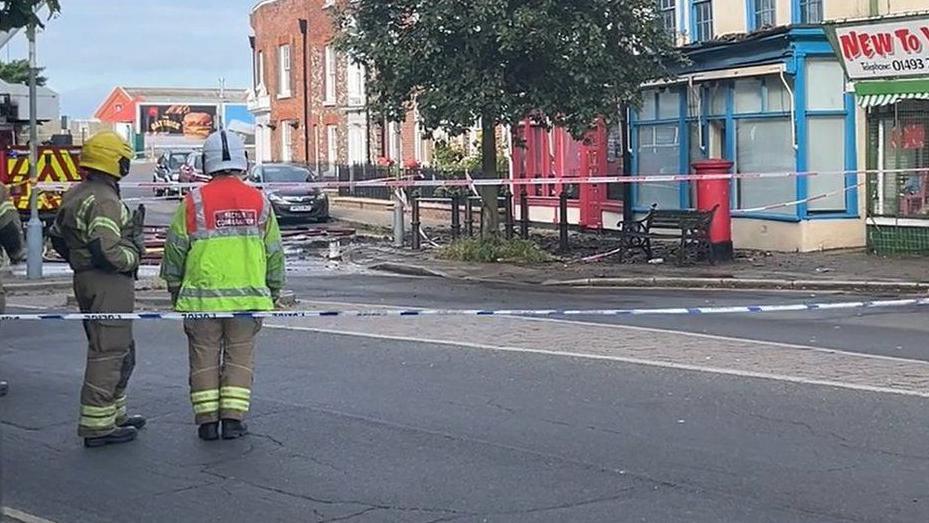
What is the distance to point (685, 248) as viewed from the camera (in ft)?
67.2

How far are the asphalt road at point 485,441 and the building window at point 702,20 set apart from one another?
41.2 ft

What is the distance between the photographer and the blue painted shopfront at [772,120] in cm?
2098

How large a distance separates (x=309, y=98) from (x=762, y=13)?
91.2ft

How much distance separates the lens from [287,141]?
51.0 m

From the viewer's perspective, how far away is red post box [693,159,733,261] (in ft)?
65.8

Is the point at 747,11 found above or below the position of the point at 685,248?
above

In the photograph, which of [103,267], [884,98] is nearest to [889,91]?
[884,98]

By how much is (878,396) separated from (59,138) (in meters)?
17.9

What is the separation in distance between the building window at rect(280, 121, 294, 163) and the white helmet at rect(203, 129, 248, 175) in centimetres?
4229

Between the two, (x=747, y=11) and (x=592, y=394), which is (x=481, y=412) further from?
(x=747, y=11)

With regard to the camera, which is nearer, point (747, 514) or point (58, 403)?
point (747, 514)

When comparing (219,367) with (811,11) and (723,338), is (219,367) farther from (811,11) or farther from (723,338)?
(811,11)

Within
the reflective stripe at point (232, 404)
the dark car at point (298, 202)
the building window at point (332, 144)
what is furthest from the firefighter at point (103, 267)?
the building window at point (332, 144)

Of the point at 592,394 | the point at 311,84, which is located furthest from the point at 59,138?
the point at 311,84
